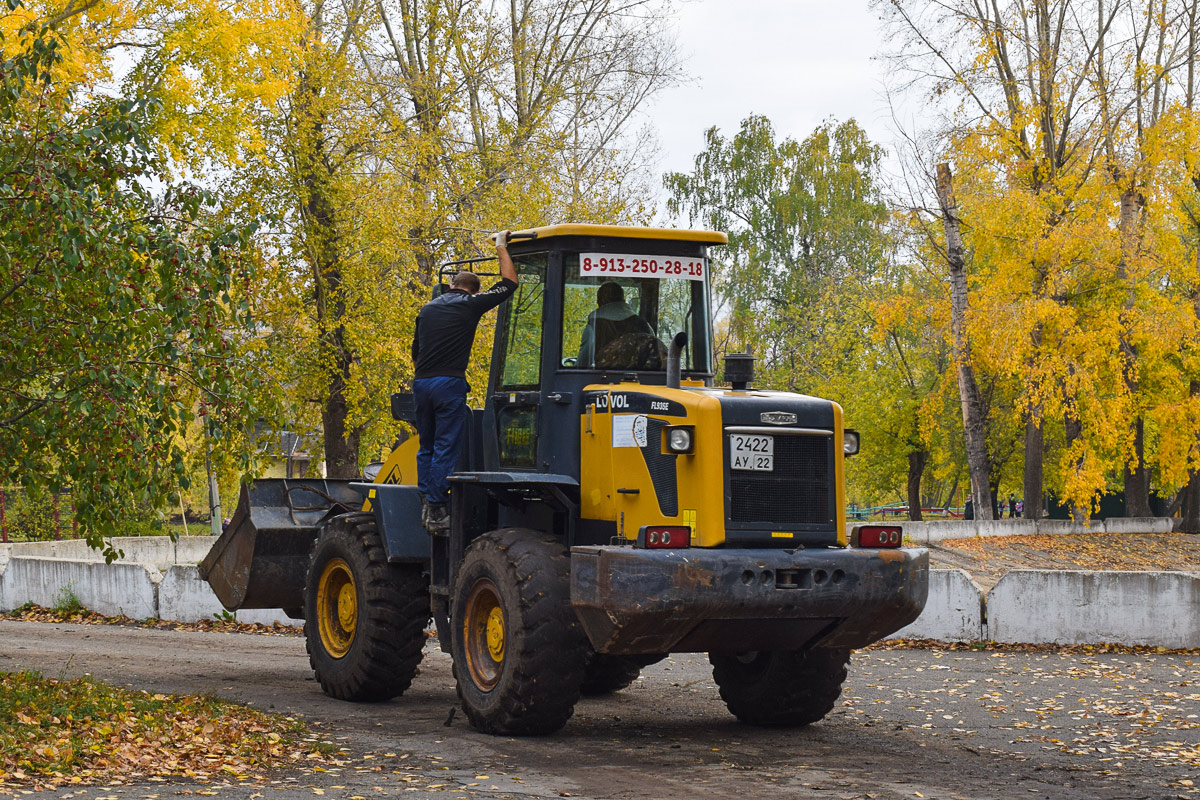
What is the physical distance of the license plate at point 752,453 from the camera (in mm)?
9070

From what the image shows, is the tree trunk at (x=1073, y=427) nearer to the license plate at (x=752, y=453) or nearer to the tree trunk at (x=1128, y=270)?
the tree trunk at (x=1128, y=270)

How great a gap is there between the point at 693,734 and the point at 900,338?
42924 mm

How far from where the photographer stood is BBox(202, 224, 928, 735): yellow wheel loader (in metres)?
8.80

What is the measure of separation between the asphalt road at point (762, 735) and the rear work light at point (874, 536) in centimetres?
131

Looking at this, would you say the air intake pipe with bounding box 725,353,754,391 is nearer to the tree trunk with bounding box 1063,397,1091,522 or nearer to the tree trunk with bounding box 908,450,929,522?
the tree trunk with bounding box 1063,397,1091,522

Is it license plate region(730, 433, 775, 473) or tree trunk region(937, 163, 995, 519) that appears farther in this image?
tree trunk region(937, 163, 995, 519)

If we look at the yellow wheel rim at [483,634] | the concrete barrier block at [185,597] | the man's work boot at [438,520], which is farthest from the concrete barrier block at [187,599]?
the yellow wheel rim at [483,634]

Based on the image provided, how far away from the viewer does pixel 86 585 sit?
1962 centimetres

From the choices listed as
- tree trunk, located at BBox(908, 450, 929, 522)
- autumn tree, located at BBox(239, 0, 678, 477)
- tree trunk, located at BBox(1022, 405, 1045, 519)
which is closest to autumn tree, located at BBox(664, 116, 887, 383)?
tree trunk, located at BBox(908, 450, 929, 522)

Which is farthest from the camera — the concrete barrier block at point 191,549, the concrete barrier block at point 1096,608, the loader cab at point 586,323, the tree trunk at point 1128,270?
the tree trunk at point 1128,270

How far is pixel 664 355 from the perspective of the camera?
Answer: 10109 mm

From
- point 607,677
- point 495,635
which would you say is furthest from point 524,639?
point 607,677

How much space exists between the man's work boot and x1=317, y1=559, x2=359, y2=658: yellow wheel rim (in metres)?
1.08

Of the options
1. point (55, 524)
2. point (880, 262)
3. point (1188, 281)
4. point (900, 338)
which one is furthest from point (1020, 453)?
point (55, 524)
